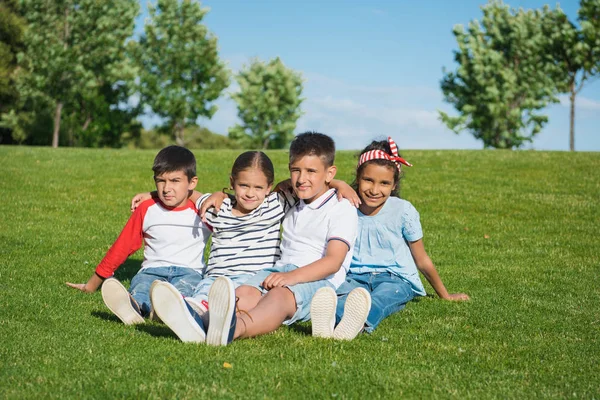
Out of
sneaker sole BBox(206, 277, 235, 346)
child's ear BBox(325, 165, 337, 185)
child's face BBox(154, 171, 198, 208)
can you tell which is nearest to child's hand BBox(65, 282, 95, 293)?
child's face BBox(154, 171, 198, 208)

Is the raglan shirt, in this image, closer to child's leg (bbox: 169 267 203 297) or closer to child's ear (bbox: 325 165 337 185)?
child's leg (bbox: 169 267 203 297)

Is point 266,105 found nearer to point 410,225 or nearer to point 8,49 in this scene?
point 8,49

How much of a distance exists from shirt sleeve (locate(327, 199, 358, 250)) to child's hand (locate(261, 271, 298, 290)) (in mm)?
534

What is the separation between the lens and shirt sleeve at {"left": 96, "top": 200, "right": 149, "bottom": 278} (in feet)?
20.5

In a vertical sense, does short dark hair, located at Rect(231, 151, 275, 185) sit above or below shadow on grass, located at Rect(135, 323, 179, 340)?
above

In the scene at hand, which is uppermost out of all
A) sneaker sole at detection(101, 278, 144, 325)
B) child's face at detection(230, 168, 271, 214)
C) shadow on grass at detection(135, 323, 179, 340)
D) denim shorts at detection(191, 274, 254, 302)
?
child's face at detection(230, 168, 271, 214)

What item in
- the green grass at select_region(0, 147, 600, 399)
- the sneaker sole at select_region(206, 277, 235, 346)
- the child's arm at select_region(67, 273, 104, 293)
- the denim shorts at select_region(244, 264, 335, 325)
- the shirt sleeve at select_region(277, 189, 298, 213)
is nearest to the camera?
the green grass at select_region(0, 147, 600, 399)

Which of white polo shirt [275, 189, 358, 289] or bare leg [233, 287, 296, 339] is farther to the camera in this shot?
white polo shirt [275, 189, 358, 289]

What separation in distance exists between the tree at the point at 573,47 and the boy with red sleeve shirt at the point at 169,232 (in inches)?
1301

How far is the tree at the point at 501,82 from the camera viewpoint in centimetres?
4356

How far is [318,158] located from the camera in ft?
17.9

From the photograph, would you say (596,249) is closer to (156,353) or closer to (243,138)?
(156,353)

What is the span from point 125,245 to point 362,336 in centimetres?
253

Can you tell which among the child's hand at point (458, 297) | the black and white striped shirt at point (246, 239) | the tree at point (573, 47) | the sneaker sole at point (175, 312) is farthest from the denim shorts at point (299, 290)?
the tree at point (573, 47)
